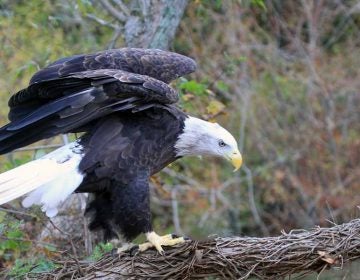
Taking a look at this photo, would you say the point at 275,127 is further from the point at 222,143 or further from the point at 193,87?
the point at 222,143

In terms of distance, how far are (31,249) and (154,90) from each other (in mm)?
1637

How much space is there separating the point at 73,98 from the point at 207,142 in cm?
97

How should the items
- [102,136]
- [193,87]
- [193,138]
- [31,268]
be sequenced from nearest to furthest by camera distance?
[31,268]
[102,136]
[193,138]
[193,87]

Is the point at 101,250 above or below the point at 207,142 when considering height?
below

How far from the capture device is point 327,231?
4.20 metres

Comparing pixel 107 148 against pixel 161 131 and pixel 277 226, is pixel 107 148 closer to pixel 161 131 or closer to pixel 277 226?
pixel 161 131

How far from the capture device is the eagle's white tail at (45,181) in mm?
4312

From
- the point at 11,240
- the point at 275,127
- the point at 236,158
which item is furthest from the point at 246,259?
the point at 275,127

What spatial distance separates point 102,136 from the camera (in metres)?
4.62

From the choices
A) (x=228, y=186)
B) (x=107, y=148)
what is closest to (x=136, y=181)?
(x=107, y=148)

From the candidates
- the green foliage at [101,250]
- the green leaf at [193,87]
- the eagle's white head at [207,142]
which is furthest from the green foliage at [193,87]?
the green foliage at [101,250]

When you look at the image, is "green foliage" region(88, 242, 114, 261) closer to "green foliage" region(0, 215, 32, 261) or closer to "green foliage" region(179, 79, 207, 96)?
"green foliage" region(0, 215, 32, 261)

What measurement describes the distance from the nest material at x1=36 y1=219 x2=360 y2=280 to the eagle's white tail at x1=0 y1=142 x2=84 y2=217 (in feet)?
1.36

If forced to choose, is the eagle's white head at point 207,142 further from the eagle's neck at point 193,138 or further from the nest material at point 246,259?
the nest material at point 246,259
